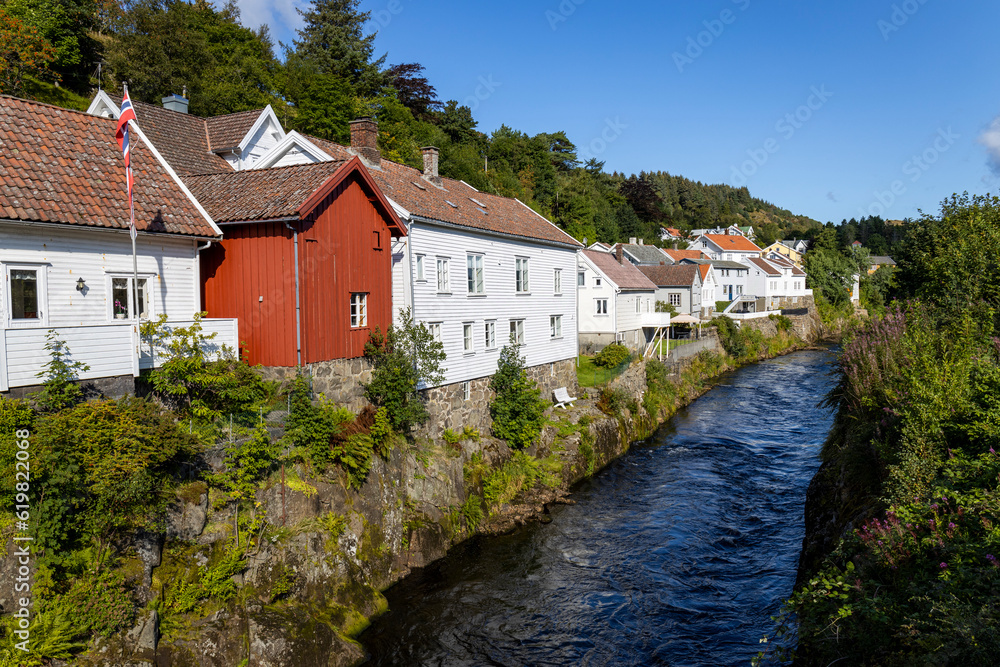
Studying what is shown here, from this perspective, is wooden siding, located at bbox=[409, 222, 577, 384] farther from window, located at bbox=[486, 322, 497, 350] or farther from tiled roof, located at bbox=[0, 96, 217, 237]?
tiled roof, located at bbox=[0, 96, 217, 237]

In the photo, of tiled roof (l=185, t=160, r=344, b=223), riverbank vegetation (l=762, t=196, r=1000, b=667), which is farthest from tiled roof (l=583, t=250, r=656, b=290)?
tiled roof (l=185, t=160, r=344, b=223)

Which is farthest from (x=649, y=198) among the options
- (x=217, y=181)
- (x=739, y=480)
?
(x=217, y=181)

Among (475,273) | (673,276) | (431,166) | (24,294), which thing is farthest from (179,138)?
(673,276)

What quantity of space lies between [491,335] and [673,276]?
40094 mm

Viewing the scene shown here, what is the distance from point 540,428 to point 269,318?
1230 cm

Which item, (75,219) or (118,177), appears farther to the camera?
(118,177)

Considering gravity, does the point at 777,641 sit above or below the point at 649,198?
below

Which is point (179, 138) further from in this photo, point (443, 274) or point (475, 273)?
point (475, 273)

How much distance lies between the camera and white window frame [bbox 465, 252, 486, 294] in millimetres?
25234

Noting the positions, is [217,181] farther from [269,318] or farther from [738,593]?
[738,593]

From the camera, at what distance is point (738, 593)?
53.3ft

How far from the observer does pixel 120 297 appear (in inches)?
621

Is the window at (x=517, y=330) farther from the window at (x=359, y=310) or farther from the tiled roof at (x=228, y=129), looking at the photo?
the tiled roof at (x=228, y=129)

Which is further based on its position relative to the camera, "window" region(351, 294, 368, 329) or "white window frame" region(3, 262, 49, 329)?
"window" region(351, 294, 368, 329)
